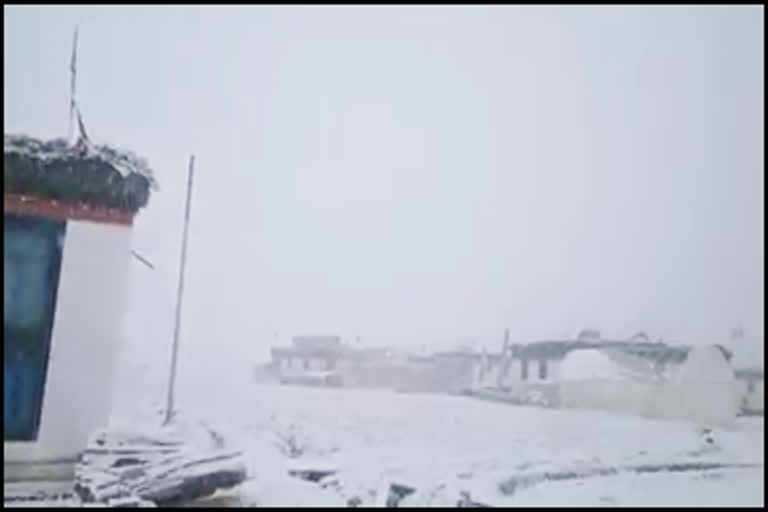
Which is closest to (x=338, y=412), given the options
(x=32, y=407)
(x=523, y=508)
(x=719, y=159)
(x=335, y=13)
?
(x=523, y=508)

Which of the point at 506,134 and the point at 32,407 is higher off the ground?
the point at 506,134

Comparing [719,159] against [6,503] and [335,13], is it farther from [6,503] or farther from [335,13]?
[6,503]

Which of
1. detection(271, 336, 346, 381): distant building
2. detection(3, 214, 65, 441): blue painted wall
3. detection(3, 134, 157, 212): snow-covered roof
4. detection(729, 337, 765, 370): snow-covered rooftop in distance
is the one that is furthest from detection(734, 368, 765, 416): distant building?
detection(3, 214, 65, 441): blue painted wall

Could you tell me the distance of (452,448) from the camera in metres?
2.77

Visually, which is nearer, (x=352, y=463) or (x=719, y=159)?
(x=352, y=463)

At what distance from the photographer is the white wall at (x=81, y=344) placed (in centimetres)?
267

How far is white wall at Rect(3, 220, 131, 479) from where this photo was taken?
267 centimetres

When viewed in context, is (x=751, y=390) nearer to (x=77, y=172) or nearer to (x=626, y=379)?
(x=626, y=379)

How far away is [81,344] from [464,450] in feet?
3.72

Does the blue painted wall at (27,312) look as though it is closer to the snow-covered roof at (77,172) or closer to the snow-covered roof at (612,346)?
the snow-covered roof at (77,172)

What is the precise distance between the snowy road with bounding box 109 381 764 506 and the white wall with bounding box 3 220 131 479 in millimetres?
149

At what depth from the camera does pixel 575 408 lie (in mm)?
2809

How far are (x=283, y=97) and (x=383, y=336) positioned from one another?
0.78m

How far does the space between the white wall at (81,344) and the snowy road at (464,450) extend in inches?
5.9
